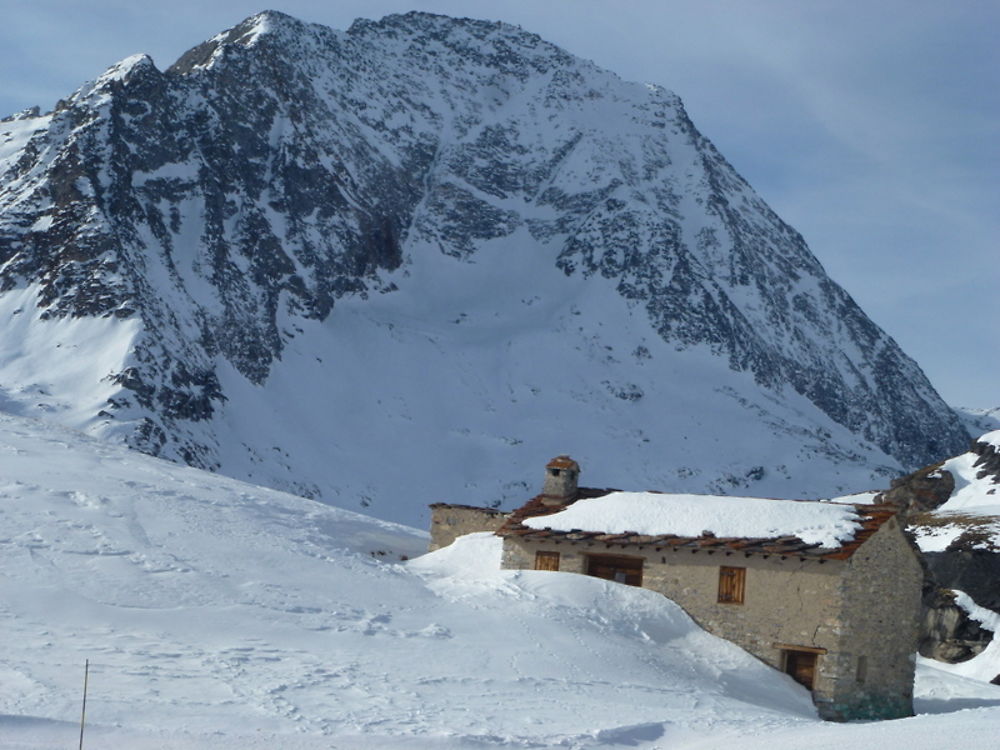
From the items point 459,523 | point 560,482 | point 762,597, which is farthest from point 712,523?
point 459,523

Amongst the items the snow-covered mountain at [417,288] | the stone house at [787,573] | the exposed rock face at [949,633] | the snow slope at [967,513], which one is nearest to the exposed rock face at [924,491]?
the snow slope at [967,513]

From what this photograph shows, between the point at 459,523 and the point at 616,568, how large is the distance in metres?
7.60

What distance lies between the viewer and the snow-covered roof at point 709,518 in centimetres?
2730

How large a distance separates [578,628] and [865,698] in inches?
272

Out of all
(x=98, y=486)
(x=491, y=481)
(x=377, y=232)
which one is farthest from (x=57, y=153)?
(x=98, y=486)

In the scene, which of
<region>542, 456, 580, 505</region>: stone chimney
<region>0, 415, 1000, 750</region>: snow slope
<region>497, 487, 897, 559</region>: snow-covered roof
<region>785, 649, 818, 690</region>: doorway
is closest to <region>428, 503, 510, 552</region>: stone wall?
<region>542, 456, 580, 505</region>: stone chimney

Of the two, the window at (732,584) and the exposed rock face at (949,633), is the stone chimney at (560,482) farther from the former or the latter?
the exposed rock face at (949,633)

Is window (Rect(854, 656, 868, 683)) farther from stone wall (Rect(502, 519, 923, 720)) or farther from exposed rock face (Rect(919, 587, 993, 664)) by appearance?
exposed rock face (Rect(919, 587, 993, 664))

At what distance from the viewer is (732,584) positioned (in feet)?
89.0

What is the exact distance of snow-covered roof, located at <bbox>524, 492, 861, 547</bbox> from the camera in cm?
2730

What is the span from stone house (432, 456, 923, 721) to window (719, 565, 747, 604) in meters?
0.02

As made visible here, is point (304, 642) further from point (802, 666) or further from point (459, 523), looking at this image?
point (459, 523)

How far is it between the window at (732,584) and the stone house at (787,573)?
0.02 metres

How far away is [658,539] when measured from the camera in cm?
2823
